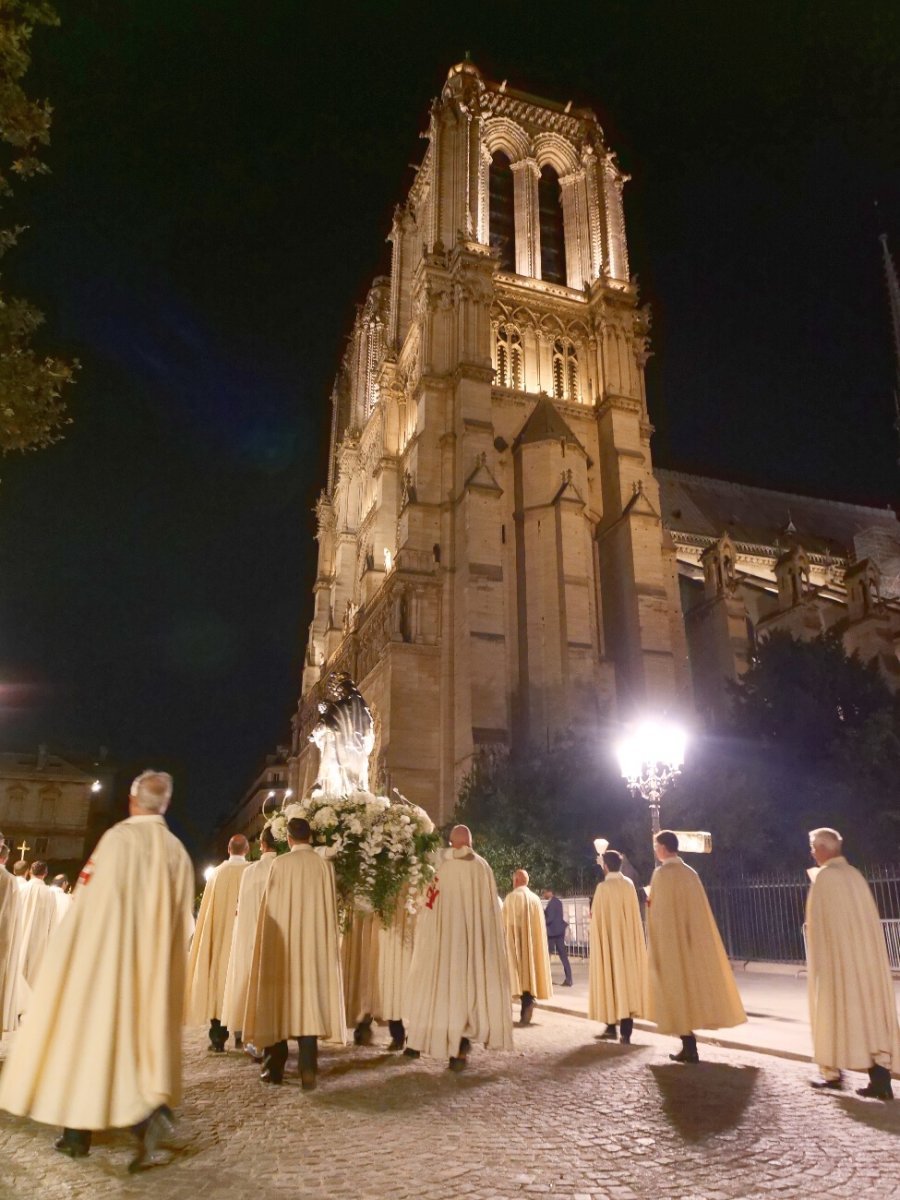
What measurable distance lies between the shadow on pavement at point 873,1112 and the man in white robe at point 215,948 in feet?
17.0

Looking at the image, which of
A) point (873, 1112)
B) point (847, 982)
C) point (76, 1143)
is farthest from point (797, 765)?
point (76, 1143)

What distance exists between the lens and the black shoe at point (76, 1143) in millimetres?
4254

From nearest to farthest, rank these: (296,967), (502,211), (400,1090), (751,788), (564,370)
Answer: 1. (400,1090)
2. (296,967)
3. (751,788)
4. (564,370)
5. (502,211)

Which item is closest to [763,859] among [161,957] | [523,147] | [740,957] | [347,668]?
[740,957]

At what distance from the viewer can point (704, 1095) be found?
588cm

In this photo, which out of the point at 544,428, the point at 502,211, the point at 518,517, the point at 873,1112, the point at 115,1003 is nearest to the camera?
the point at 115,1003

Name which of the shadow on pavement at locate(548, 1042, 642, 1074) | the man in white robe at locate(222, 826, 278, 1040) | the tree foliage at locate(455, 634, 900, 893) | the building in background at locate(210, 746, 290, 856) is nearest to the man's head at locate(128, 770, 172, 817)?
the man in white robe at locate(222, 826, 278, 1040)

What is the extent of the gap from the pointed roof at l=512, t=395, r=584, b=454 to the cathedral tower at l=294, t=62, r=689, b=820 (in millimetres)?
93

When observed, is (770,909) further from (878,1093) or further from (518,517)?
(518,517)

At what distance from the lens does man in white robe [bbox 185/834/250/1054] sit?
8.08m

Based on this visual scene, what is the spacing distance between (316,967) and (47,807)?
182ft

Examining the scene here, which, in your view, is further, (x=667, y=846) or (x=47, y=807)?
(x=47, y=807)

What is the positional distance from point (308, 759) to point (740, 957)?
2987 cm

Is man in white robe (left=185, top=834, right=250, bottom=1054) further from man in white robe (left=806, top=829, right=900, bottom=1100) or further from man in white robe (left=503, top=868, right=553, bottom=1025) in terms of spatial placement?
man in white robe (left=806, top=829, right=900, bottom=1100)
